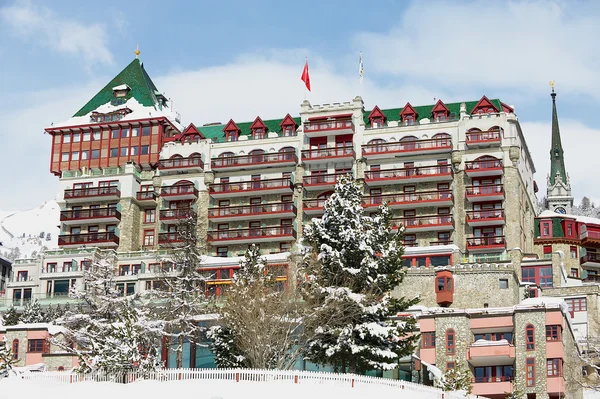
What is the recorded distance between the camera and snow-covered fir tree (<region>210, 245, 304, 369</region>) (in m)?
58.8

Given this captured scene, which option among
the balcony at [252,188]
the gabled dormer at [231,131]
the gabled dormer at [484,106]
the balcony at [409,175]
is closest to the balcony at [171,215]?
the balcony at [252,188]

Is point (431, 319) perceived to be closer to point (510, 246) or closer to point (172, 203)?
point (510, 246)

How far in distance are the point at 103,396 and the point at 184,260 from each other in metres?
24.6

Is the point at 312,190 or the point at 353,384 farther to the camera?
the point at 312,190

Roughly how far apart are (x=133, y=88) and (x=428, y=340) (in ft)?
178

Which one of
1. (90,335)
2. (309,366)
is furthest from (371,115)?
(90,335)

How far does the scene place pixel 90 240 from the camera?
326 ft

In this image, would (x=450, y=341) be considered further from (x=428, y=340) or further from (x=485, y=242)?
(x=485, y=242)

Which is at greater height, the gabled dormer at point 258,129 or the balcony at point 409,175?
the gabled dormer at point 258,129

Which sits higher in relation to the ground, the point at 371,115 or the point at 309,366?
the point at 371,115

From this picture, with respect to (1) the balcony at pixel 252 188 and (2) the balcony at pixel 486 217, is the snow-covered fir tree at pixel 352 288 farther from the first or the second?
(1) the balcony at pixel 252 188

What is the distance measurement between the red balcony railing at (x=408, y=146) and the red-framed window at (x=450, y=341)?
94.9 feet

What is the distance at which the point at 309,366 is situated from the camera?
223ft

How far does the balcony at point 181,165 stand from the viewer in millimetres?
100438
